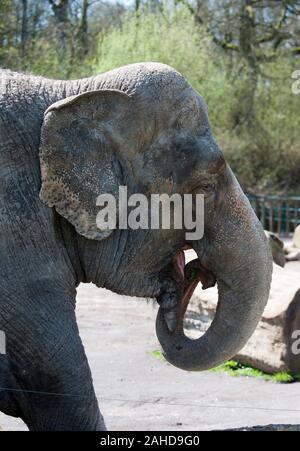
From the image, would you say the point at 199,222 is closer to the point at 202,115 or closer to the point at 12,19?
the point at 202,115

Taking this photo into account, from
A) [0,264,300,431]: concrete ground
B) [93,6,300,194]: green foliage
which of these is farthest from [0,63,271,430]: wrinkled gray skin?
[93,6,300,194]: green foliage

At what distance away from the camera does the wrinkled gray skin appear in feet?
14.3

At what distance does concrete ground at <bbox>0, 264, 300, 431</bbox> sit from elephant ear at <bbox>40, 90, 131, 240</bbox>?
277 cm

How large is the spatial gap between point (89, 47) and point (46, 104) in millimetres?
22156

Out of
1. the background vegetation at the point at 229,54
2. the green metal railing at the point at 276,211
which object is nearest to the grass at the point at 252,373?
the green metal railing at the point at 276,211

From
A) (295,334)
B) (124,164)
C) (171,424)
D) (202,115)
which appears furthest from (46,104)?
(295,334)

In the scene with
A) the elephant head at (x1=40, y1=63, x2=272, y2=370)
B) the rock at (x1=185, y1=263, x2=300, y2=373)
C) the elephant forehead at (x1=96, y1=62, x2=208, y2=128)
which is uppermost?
the elephant forehead at (x1=96, y1=62, x2=208, y2=128)

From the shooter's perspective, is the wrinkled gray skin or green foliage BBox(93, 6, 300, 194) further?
green foliage BBox(93, 6, 300, 194)

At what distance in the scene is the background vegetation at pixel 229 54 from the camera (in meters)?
24.0

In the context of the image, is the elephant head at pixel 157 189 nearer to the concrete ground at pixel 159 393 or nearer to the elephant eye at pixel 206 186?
the elephant eye at pixel 206 186

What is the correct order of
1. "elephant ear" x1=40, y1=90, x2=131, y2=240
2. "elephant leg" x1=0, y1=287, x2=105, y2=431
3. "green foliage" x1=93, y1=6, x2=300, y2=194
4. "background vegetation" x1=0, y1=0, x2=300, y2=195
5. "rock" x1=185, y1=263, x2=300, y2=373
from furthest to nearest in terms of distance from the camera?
"green foliage" x1=93, y1=6, x2=300, y2=194 < "background vegetation" x1=0, y1=0, x2=300, y2=195 < "rock" x1=185, y1=263, x2=300, y2=373 < "elephant ear" x1=40, y1=90, x2=131, y2=240 < "elephant leg" x1=0, y1=287, x2=105, y2=431

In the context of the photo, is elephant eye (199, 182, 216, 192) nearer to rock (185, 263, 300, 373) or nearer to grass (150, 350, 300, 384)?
rock (185, 263, 300, 373)

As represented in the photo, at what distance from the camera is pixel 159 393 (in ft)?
27.9

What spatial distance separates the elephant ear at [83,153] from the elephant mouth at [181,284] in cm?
48
